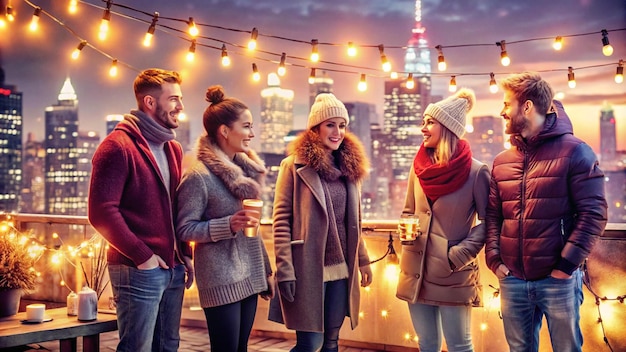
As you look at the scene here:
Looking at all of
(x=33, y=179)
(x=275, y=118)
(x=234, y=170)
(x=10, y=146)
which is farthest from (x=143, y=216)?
(x=33, y=179)

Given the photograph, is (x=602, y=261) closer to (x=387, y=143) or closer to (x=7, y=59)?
(x=387, y=143)

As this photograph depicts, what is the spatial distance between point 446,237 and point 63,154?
2128 cm

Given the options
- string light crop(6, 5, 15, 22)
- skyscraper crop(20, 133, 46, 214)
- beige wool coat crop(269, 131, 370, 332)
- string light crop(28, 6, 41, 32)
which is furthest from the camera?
skyscraper crop(20, 133, 46, 214)

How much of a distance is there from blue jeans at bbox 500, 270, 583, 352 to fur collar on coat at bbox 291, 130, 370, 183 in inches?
34.1

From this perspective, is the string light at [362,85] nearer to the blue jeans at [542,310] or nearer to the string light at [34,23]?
the string light at [34,23]

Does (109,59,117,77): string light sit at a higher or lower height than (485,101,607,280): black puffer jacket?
→ higher

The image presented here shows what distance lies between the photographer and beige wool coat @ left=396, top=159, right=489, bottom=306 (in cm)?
303

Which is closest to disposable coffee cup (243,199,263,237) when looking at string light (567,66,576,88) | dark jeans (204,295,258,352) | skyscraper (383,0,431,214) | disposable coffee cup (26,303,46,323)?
dark jeans (204,295,258,352)

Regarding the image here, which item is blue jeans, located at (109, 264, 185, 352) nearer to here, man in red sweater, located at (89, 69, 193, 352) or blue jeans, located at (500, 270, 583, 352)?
man in red sweater, located at (89, 69, 193, 352)

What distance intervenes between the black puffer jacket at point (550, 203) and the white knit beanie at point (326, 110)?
824 mm

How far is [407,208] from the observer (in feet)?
10.9

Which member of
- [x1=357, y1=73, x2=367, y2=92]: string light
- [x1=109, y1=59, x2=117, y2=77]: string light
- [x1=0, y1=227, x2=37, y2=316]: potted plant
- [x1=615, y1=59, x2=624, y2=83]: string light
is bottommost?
[x1=0, y1=227, x2=37, y2=316]: potted plant

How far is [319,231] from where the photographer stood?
9.98ft

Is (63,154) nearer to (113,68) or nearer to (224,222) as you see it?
(113,68)
